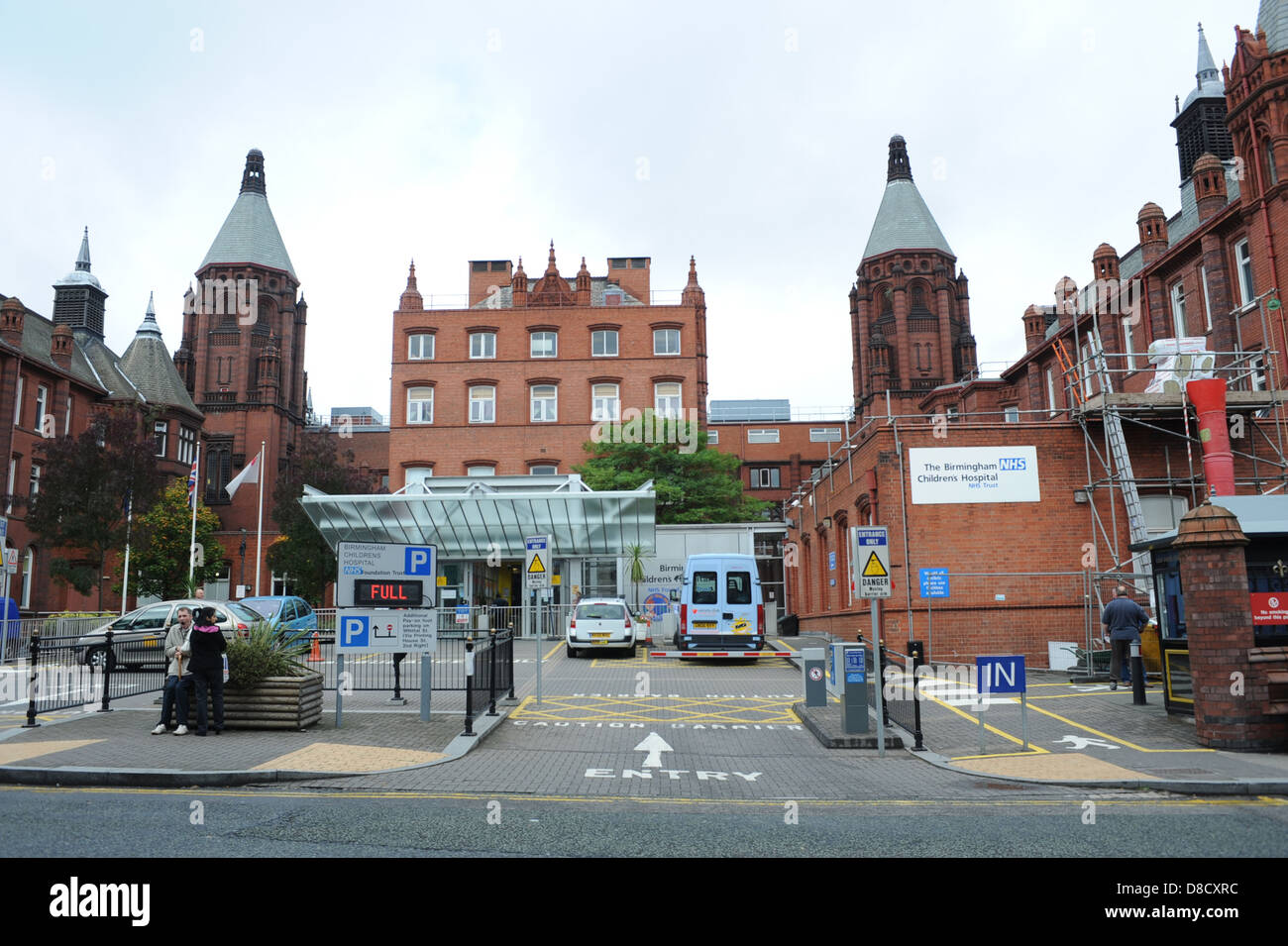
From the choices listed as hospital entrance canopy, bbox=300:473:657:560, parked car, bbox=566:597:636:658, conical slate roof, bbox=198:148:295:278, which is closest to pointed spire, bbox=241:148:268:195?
conical slate roof, bbox=198:148:295:278

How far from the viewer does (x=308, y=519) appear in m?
47.4

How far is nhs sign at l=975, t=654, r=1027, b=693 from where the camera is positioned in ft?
39.2

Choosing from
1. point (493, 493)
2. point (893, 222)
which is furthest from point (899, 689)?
point (893, 222)

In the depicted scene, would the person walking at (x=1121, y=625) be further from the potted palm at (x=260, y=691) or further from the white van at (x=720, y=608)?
the potted palm at (x=260, y=691)

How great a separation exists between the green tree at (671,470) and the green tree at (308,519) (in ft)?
41.9

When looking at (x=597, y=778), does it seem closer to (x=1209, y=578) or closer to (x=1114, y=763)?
(x=1114, y=763)

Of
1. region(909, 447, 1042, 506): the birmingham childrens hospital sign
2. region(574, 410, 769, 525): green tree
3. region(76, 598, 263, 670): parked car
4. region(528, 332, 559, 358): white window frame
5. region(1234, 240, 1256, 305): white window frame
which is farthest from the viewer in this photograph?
region(528, 332, 559, 358): white window frame

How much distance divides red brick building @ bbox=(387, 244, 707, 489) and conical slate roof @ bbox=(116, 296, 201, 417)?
18665 mm

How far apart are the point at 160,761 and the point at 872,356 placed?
5835 cm

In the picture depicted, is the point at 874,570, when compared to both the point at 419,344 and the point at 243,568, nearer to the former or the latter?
the point at 419,344

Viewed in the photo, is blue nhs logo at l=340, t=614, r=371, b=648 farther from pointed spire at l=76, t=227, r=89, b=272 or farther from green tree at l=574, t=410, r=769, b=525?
pointed spire at l=76, t=227, r=89, b=272

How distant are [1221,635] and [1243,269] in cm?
2266
